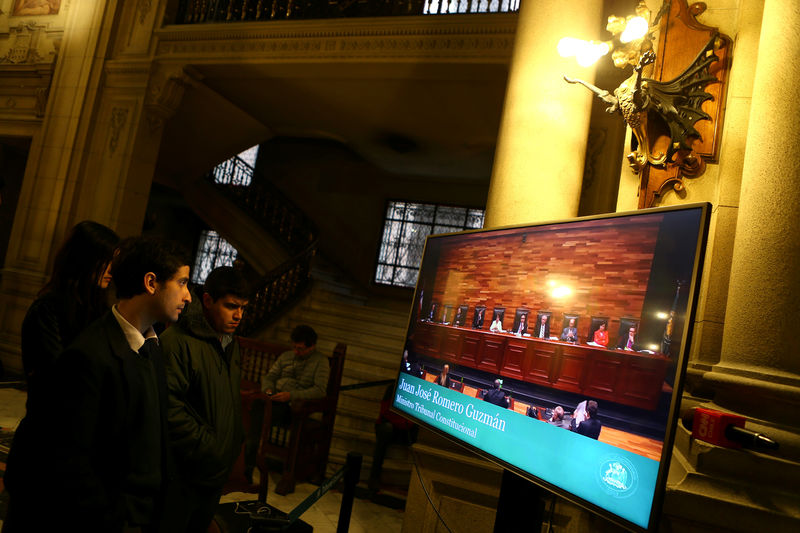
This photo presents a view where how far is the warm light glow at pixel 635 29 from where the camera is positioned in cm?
216

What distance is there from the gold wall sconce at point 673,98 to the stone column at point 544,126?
0.34m

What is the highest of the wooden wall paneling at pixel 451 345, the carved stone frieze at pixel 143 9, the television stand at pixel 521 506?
the carved stone frieze at pixel 143 9

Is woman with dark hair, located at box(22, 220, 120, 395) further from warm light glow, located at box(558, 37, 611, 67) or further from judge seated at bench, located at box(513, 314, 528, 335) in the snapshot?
warm light glow, located at box(558, 37, 611, 67)

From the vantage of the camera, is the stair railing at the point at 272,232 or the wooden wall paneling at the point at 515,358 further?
the stair railing at the point at 272,232

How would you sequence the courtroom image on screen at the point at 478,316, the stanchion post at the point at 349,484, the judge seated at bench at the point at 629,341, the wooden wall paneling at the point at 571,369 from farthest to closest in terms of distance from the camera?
the stanchion post at the point at 349,484
the courtroom image on screen at the point at 478,316
the wooden wall paneling at the point at 571,369
the judge seated at bench at the point at 629,341

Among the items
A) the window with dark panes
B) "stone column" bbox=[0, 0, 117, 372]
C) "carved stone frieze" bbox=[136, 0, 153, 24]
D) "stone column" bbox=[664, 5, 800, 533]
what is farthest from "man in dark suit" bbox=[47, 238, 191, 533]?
the window with dark panes

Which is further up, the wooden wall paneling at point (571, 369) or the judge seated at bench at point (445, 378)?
the wooden wall paneling at point (571, 369)

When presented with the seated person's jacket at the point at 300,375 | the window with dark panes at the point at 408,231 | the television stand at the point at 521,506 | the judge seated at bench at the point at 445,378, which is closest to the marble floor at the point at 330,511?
the seated person's jacket at the point at 300,375

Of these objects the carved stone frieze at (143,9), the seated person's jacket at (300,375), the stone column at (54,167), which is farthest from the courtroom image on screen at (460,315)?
the carved stone frieze at (143,9)

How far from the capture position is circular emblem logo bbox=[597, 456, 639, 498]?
4.19 ft

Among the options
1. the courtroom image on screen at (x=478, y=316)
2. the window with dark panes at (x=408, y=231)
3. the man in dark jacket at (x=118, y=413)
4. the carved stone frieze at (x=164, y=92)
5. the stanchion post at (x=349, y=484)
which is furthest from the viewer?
the window with dark panes at (x=408, y=231)

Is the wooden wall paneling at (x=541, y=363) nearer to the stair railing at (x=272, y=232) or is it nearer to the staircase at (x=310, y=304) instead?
the staircase at (x=310, y=304)

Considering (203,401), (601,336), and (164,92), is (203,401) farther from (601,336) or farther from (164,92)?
(164,92)

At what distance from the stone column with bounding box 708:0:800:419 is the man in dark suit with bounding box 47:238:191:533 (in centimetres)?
177
